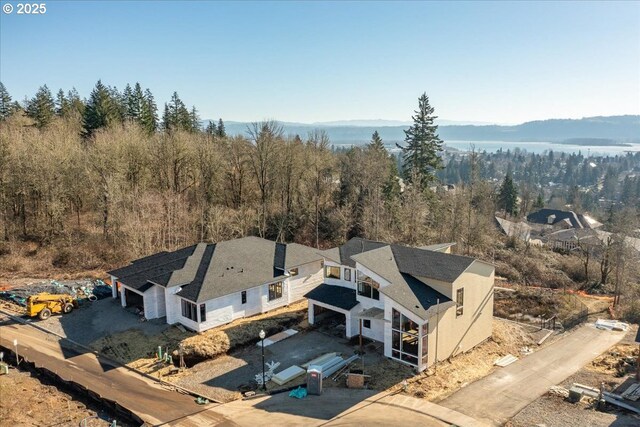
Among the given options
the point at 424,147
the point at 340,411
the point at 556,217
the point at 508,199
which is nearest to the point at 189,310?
the point at 340,411

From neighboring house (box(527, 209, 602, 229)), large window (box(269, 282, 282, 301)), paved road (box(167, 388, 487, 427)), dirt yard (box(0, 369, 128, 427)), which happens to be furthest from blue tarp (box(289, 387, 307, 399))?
neighboring house (box(527, 209, 602, 229))

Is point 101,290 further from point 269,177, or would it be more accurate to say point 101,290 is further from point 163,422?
point 269,177

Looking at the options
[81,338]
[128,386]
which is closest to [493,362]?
[128,386]

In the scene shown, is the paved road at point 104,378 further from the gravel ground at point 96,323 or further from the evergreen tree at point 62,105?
the evergreen tree at point 62,105

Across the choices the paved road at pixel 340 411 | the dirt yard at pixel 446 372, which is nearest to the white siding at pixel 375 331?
the dirt yard at pixel 446 372

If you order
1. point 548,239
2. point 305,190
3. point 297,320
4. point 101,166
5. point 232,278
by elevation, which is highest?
point 101,166

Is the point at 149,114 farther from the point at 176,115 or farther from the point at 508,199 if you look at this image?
the point at 508,199

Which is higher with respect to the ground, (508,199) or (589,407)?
(508,199)
